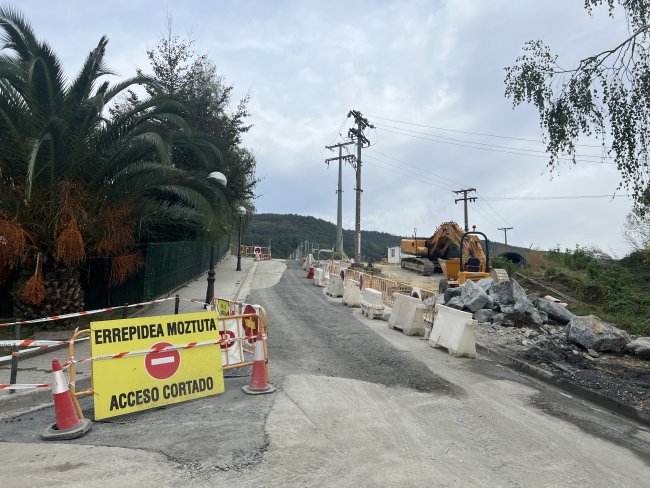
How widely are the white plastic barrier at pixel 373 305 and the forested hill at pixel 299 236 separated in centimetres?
6658

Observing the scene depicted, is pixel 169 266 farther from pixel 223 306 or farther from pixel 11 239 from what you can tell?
pixel 223 306

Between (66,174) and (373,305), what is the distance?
347 inches

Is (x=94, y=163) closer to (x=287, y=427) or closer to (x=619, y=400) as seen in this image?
(x=287, y=427)

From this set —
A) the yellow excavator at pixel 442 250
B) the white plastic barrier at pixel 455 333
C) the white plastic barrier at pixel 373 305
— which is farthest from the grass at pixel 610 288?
the white plastic barrier at pixel 373 305

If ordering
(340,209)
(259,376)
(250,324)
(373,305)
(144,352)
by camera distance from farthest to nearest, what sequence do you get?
(340,209), (373,305), (250,324), (259,376), (144,352)

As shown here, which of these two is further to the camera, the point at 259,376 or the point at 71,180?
the point at 71,180

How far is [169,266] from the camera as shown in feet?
57.6

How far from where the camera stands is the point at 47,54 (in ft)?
34.4

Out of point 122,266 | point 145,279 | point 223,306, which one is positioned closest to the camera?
point 223,306

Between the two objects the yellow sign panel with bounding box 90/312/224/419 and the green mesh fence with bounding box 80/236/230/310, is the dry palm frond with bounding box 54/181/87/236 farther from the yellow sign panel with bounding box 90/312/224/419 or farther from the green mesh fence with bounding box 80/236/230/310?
the yellow sign panel with bounding box 90/312/224/419

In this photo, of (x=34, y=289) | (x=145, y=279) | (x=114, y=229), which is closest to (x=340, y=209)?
(x=145, y=279)

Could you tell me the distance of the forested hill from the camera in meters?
89.4

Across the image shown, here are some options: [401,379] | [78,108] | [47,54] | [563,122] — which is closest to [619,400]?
[401,379]

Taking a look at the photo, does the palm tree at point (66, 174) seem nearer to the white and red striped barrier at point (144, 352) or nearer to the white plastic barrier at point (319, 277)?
the white and red striped barrier at point (144, 352)
